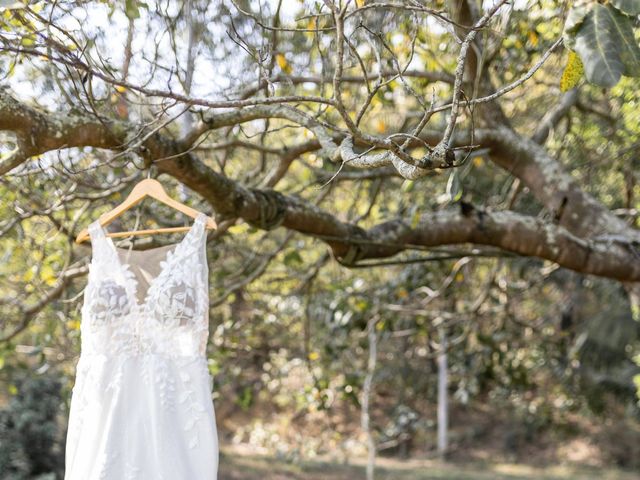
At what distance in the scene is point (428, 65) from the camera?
4.38 meters

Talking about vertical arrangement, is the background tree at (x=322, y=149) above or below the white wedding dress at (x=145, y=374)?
above

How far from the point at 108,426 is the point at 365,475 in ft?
24.6

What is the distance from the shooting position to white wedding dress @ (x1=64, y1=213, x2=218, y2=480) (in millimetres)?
2164

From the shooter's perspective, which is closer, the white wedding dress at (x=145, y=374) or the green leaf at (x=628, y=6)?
the green leaf at (x=628, y=6)

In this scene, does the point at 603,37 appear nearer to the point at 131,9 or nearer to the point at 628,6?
the point at 628,6

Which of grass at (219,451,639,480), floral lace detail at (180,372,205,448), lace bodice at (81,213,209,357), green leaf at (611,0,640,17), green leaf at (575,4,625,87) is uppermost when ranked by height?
green leaf at (611,0,640,17)

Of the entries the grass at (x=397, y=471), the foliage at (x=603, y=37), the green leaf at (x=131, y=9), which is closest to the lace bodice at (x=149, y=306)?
the green leaf at (x=131, y=9)

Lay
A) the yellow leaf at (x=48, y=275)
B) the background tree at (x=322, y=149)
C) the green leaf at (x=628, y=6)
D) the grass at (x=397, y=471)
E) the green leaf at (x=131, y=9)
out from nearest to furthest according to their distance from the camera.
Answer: the green leaf at (x=628, y=6)
the background tree at (x=322, y=149)
the green leaf at (x=131, y=9)
the yellow leaf at (x=48, y=275)
the grass at (x=397, y=471)

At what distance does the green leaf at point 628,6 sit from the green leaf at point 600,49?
2 cm

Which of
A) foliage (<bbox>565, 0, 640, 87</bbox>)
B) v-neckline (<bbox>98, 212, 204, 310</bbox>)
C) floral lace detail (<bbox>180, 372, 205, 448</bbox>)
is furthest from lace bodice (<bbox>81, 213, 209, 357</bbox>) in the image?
foliage (<bbox>565, 0, 640, 87</bbox>)

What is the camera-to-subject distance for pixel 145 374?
2277mm

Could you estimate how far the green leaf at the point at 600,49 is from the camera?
1.33 metres

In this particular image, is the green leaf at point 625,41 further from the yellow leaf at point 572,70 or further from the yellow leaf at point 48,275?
the yellow leaf at point 48,275

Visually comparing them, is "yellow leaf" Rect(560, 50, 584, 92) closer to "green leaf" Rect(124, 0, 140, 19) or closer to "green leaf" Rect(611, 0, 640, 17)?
"green leaf" Rect(611, 0, 640, 17)
